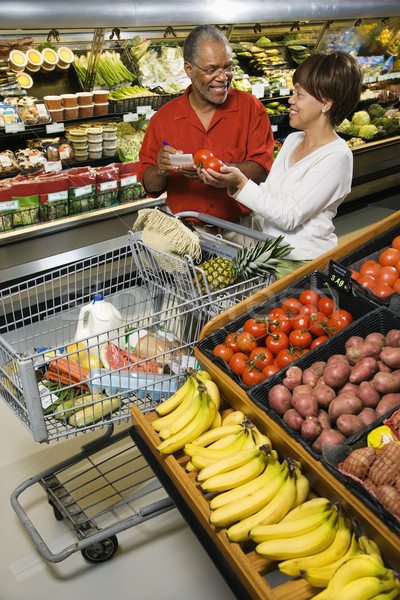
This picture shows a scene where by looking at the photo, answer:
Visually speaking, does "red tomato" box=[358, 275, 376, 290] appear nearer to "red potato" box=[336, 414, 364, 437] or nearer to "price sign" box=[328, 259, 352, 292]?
"price sign" box=[328, 259, 352, 292]

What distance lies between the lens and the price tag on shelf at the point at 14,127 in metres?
3.86

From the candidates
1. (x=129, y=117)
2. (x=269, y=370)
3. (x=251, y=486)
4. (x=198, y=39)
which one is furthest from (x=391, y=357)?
(x=129, y=117)

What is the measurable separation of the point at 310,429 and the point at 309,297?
2.52ft

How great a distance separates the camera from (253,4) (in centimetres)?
442

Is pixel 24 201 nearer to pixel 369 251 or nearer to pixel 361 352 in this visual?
A: pixel 369 251

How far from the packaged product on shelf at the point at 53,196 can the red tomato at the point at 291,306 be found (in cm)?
255

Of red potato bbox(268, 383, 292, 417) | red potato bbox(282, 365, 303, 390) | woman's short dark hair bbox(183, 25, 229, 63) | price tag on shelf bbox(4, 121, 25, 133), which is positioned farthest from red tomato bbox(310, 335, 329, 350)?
price tag on shelf bbox(4, 121, 25, 133)

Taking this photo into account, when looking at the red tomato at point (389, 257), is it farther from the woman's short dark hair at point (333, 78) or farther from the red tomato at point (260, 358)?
the red tomato at point (260, 358)

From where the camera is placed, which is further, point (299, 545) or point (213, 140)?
point (213, 140)

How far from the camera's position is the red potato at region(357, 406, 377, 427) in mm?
1668

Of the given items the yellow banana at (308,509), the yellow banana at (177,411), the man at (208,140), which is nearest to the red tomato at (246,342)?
the yellow banana at (177,411)

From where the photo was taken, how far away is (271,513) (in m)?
1.56

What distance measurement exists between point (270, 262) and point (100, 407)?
92 cm

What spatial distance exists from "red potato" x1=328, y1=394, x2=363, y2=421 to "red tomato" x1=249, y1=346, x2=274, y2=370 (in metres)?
0.37
